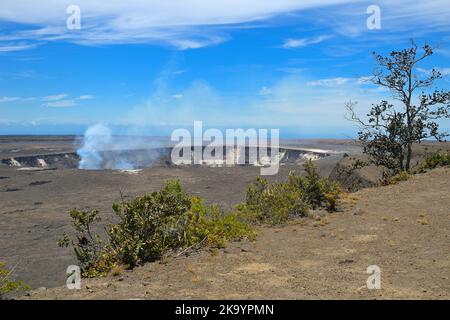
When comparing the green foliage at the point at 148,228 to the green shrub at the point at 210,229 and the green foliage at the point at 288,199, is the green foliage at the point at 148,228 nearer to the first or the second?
the green shrub at the point at 210,229

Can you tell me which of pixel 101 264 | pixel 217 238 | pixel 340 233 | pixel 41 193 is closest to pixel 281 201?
pixel 340 233

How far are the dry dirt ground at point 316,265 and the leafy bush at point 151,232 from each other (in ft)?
1.66

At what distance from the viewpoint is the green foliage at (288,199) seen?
1408 centimetres

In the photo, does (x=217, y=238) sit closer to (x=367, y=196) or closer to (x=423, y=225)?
(x=423, y=225)

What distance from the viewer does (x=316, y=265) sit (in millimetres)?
9180

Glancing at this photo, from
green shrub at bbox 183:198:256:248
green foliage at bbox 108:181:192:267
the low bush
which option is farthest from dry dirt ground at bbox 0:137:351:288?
green shrub at bbox 183:198:256:248

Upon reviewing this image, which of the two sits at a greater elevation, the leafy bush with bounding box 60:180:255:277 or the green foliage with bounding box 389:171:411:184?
the green foliage with bounding box 389:171:411:184

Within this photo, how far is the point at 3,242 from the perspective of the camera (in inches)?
682

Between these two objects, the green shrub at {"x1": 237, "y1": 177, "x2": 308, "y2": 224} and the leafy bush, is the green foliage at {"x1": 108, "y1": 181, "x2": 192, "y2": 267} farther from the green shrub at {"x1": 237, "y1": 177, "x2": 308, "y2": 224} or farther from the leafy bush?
the green shrub at {"x1": 237, "y1": 177, "x2": 308, "y2": 224}

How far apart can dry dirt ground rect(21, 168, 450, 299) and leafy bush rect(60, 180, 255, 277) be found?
507mm

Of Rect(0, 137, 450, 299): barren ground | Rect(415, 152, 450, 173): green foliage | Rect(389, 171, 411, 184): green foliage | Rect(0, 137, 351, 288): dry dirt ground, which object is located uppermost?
Rect(415, 152, 450, 173): green foliage

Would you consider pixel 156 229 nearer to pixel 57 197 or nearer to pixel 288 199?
pixel 288 199

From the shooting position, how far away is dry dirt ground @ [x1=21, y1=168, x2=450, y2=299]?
743 cm

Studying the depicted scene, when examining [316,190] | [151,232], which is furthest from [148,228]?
[316,190]
